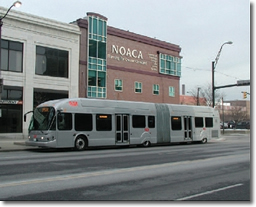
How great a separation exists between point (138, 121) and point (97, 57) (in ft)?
44.5

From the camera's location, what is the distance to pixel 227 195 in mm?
7344

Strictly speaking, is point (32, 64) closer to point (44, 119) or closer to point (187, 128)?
point (44, 119)

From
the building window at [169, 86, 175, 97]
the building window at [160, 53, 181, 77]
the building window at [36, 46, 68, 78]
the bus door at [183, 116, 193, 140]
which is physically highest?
the building window at [160, 53, 181, 77]

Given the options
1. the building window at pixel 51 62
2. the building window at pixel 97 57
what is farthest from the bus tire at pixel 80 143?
the building window at pixel 97 57

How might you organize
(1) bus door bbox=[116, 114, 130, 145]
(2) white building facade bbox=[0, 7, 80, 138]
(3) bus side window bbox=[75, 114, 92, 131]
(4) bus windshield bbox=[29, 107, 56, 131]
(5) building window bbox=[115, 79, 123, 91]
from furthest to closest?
(5) building window bbox=[115, 79, 123, 91], (2) white building facade bbox=[0, 7, 80, 138], (1) bus door bbox=[116, 114, 130, 145], (3) bus side window bbox=[75, 114, 92, 131], (4) bus windshield bbox=[29, 107, 56, 131]

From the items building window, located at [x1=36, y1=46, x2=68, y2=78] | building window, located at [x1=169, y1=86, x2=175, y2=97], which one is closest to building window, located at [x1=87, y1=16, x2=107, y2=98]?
building window, located at [x1=36, y1=46, x2=68, y2=78]

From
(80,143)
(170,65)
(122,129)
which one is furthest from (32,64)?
(170,65)

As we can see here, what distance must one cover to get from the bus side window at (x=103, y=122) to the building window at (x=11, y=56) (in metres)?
11.4

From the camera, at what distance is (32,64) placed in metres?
29.1

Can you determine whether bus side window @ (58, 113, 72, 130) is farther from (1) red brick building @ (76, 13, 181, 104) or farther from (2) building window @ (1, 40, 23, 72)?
(1) red brick building @ (76, 13, 181, 104)

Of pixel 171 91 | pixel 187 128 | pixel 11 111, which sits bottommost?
pixel 187 128

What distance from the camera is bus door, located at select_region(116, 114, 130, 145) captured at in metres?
21.5

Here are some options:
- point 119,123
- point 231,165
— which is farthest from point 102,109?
point 231,165

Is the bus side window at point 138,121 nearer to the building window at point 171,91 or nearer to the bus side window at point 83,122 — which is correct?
the bus side window at point 83,122
